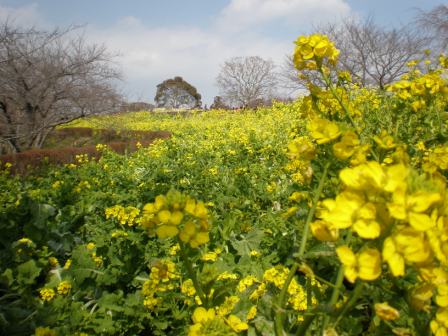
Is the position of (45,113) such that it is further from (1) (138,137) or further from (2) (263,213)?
(2) (263,213)

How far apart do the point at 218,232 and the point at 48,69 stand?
24.6 feet

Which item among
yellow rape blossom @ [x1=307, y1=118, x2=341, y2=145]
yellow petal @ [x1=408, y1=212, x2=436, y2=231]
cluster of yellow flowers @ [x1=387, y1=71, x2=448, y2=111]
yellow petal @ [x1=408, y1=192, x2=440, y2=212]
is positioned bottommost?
yellow petal @ [x1=408, y1=212, x2=436, y2=231]

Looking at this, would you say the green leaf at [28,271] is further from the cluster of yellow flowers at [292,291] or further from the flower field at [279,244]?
the cluster of yellow flowers at [292,291]

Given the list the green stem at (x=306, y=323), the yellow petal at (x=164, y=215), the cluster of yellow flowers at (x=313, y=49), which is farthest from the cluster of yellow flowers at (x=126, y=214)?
the green stem at (x=306, y=323)

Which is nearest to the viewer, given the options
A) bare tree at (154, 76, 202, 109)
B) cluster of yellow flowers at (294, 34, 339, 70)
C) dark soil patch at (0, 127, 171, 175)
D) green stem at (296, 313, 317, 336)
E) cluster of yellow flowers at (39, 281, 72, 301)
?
green stem at (296, 313, 317, 336)

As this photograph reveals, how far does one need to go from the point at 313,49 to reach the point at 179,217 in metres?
0.84

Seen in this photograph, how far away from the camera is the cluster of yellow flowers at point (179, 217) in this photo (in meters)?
0.84

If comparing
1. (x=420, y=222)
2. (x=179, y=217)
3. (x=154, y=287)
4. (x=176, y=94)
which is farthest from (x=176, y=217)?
(x=176, y=94)

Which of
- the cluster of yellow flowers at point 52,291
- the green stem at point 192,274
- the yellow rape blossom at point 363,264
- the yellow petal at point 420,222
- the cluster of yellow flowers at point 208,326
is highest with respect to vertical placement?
the yellow petal at point 420,222


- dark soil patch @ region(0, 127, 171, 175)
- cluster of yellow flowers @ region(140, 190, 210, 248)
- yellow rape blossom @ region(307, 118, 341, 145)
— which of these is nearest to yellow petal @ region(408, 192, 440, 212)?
yellow rape blossom @ region(307, 118, 341, 145)

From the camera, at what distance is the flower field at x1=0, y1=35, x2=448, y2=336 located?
0.64 metres

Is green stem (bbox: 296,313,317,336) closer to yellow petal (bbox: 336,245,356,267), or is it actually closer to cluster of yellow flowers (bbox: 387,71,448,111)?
yellow petal (bbox: 336,245,356,267)

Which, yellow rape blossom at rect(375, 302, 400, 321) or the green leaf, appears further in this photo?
the green leaf

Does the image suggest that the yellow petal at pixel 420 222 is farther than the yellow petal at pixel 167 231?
No
